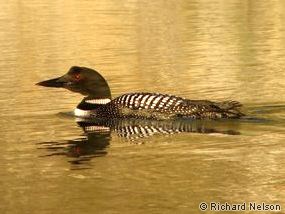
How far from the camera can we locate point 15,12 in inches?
2250

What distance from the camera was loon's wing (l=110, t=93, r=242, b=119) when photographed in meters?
17.8

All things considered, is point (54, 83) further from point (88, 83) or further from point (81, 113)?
point (81, 113)

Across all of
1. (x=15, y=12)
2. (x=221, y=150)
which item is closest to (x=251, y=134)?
(x=221, y=150)

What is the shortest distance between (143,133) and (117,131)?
0.48 m

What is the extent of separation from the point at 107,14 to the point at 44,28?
8829 mm

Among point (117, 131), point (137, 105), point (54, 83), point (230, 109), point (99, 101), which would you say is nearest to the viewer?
point (117, 131)

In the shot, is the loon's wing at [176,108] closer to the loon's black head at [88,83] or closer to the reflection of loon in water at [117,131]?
the reflection of loon in water at [117,131]

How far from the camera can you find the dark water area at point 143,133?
42.6 ft

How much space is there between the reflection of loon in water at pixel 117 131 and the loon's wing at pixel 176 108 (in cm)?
10

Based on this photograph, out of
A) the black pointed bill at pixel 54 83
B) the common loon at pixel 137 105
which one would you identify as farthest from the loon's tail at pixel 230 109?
the black pointed bill at pixel 54 83

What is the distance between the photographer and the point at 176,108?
17.8 meters

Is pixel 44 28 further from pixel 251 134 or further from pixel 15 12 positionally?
pixel 251 134

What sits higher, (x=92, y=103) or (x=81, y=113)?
(x=92, y=103)

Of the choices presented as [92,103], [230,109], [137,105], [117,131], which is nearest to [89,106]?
[92,103]
